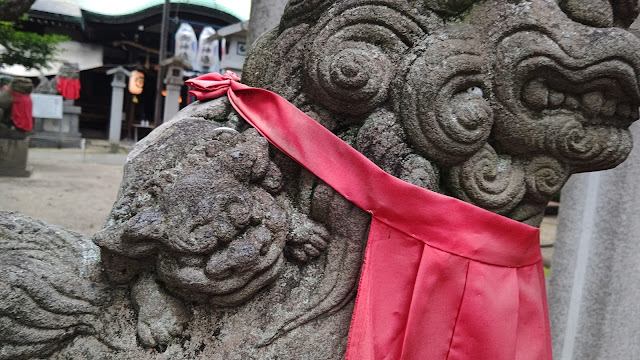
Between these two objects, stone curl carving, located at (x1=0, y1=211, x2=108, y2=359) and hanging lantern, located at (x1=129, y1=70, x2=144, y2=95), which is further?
hanging lantern, located at (x1=129, y1=70, x2=144, y2=95)

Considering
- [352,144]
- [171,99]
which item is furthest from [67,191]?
[352,144]

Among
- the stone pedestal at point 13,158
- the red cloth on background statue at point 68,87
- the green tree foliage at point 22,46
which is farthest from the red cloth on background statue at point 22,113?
the red cloth on background statue at point 68,87

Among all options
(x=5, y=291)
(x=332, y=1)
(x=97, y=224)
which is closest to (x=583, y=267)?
(x=332, y=1)

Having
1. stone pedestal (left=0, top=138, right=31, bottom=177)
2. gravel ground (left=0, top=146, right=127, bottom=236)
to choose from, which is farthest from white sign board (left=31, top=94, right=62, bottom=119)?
stone pedestal (left=0, top=138, right=31, bottom=177)

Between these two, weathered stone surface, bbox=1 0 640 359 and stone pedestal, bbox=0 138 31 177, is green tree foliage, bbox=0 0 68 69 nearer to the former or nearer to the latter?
stone pedestal, bbox=0 138 31 177

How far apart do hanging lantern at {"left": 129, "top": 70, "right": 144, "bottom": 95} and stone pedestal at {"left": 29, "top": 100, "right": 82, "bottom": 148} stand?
5.31 ft

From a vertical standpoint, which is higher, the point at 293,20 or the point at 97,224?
the point at 293,20

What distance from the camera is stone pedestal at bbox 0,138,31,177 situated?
6.92 meters

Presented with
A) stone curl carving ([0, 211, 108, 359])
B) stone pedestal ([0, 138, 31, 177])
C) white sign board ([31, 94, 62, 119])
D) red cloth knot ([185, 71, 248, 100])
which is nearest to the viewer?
stone curl carving ([0, 211, 108, 359])

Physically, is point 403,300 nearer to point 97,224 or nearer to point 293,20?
point 293,20

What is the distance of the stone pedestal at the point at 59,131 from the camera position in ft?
37.4

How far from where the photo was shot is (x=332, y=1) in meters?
1.07

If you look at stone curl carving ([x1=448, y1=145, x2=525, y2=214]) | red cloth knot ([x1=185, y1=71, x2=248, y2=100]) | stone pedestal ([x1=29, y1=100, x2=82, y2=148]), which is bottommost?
stone pedestal ([x1=29, y1=100, x2=82, y2=148])

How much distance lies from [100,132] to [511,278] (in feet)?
49.6
